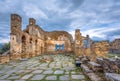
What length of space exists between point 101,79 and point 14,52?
8.90 metres

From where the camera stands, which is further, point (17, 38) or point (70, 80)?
point (17, 38)

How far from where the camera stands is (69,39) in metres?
23.6

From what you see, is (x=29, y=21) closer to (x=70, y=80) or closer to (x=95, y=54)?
(x=95, y=54)

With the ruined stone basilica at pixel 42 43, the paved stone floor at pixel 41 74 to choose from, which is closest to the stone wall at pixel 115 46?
the ruined stone basilica at pixel 42 43

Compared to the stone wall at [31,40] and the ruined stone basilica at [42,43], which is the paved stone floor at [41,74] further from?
the stone wall at [31,40]

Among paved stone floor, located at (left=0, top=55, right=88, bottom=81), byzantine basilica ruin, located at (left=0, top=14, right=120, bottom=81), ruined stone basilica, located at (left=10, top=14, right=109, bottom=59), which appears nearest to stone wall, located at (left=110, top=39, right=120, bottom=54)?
byzantine basilica ruin, located at (left=0, top=14, right=120, bottom=81)

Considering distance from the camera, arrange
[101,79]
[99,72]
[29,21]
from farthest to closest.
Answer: [29,21] < [99,72] < [101,79]

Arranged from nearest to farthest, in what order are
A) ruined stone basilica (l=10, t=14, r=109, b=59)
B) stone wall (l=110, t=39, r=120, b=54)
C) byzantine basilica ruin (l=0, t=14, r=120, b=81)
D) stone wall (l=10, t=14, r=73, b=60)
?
byzantine basilica ruin (l=0, t=14, r=120, b=81), ruined stone basilica (l=10, t=14, r=109, b=59), stone wall (l=10, t=14, r=73, b=60), stone wall (l=110, t=39, r=120, b=54)

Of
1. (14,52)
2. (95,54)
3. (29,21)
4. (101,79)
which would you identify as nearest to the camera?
(101,79)

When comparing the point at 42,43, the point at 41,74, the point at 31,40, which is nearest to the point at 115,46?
the point at 42,43

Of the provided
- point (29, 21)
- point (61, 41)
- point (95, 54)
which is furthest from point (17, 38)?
point (61, 41)

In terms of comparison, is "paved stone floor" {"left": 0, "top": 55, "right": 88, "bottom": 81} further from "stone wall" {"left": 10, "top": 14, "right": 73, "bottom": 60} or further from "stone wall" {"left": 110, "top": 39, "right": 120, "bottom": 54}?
"stone wall" {"left": 110, "top": 39, "right": 120, "bottom": 54}

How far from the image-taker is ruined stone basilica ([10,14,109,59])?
9606mm

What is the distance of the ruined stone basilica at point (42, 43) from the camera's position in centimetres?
961
